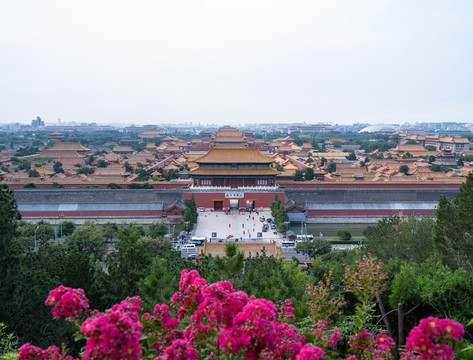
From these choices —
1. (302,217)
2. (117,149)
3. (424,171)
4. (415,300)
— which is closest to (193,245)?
(302,217)

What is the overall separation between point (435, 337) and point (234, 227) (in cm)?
2250

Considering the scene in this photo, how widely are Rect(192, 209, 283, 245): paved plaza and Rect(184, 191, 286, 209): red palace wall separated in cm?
92

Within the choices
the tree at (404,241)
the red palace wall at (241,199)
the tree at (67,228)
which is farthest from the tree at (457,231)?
the tree at (67,228)

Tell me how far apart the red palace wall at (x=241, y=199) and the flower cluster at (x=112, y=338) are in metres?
27.0

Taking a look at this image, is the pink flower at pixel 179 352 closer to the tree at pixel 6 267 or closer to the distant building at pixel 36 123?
the tree at pixel 6 267

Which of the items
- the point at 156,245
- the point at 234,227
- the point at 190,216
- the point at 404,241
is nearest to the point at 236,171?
the point at 234,227

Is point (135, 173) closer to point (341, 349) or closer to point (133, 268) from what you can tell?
point (133, 268)

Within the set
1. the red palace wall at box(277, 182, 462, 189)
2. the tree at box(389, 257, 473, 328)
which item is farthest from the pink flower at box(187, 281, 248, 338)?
the red palace wall at box(277, 182, 462, 189)

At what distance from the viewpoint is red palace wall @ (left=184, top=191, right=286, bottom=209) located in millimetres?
29734

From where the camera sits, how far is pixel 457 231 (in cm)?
1087

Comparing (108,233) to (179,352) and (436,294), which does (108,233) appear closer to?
(436,294)

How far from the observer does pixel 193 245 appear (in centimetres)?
2070

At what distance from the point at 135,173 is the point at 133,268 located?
32.9 meters

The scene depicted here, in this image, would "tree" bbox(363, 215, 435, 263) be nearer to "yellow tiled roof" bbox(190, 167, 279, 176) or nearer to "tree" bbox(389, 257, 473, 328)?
"tree" bbox(389, 257, 473, 328)
